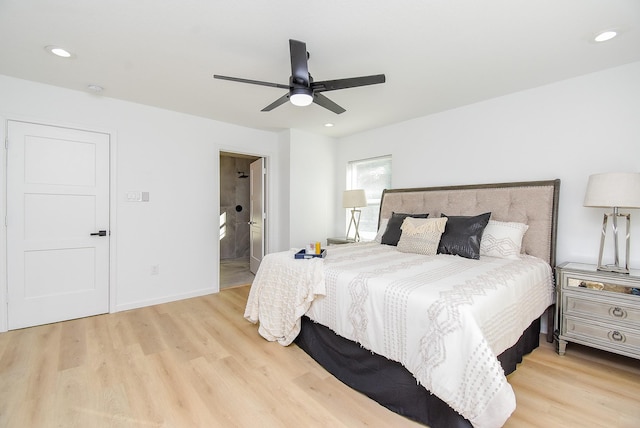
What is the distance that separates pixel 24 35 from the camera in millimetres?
2025

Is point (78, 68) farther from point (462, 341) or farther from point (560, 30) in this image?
point (560, 30)

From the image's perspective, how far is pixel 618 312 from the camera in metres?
2.05

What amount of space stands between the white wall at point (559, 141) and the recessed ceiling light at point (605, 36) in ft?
2.16

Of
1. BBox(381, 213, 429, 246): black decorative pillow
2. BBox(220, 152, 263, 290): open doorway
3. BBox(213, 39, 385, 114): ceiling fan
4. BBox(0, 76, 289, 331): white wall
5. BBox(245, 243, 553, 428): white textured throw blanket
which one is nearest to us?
BBox(245, 243, 553, 428): white textured throw blanket

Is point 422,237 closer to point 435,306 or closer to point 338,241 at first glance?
point 435,306

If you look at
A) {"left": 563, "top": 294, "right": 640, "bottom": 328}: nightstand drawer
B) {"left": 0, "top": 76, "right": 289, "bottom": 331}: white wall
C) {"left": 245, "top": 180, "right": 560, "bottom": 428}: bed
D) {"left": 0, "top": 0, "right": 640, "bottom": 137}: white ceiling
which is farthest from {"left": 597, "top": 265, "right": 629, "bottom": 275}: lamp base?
{"left": 0, "top": 76, "right": 289, "bottom": 331}: white wall

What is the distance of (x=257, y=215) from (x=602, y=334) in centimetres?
429

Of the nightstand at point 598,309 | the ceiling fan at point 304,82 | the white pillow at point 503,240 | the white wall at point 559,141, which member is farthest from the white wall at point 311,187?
the nightstand at point 598,309

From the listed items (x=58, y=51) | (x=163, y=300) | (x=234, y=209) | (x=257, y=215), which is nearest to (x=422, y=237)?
(x=257, y=215)

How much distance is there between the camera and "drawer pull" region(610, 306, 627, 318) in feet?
6.66

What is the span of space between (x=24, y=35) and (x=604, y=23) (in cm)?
398

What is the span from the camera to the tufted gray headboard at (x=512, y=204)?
8.74ft

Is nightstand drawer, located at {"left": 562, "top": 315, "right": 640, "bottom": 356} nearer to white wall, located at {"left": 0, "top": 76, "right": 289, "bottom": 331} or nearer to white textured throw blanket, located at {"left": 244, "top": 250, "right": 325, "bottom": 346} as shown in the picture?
white textured throw blanket, located at {"left": 244, "top": 250, "right": 325, "bottom": 346}

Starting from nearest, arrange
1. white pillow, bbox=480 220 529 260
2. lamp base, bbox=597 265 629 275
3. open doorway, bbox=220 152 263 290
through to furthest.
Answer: lamp base, bbox=597 265 629 275 → white pillow, bbox=480 220 529 260 → open doorway, bbox=220 152 263 290
